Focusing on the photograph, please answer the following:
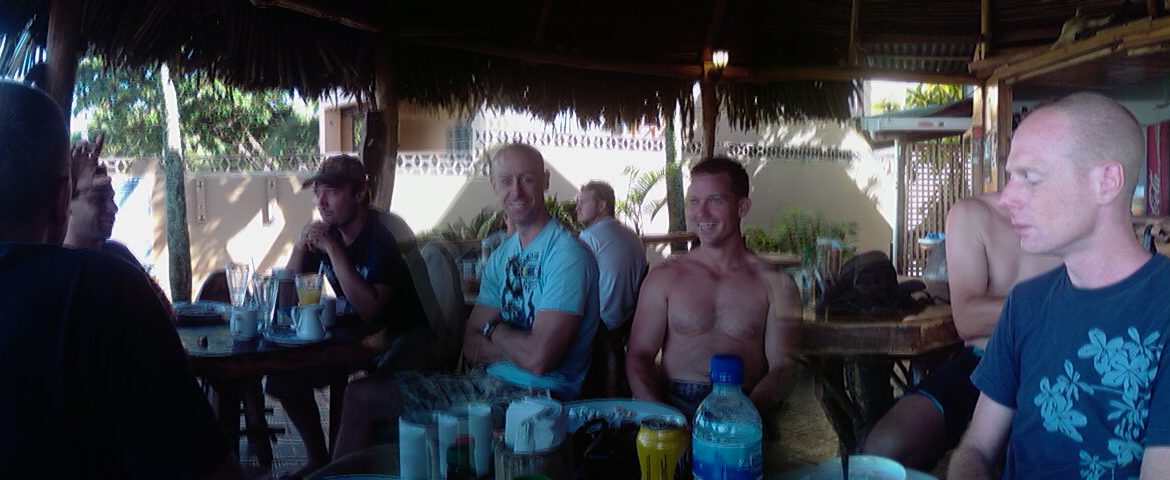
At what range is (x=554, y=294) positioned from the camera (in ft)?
9.39

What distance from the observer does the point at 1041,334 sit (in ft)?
5.70

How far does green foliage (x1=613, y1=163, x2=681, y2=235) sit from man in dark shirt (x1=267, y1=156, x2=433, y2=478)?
8527mm

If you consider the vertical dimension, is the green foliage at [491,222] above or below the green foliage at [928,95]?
below

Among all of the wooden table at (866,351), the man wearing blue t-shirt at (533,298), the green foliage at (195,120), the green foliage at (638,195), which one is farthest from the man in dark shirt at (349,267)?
the green foliage at (195,120)

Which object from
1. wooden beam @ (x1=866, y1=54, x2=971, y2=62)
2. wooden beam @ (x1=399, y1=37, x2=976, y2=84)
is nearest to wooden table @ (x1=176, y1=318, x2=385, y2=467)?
wooden beam @ (x1=399, y1=37, x2=976, y2=84)

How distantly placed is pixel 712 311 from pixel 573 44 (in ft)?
9.81

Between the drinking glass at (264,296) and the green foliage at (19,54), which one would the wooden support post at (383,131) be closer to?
the drinking glass at (264,296)

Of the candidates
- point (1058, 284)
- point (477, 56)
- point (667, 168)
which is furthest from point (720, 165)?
point (667, 168)

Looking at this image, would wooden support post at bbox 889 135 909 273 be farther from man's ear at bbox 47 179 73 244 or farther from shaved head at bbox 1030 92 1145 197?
man's ear at bbox 47 179 73 244

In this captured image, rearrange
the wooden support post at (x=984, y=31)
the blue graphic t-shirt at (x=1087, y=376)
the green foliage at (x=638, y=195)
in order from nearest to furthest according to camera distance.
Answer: the blue graphic t-shirt at (x=1087, y=376) < the wooden support post at (x=984, y=31) < the green foliage at (x=638, y=195)

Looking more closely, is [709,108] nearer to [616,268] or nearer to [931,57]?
[931,57]

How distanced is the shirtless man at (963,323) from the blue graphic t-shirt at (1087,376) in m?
0.63

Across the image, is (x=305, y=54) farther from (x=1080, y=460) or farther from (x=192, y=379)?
(x=1080, y=460)

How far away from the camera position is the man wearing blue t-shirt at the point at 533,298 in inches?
112
